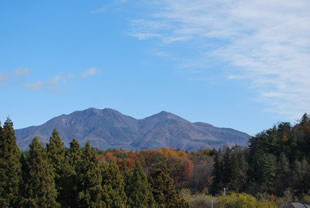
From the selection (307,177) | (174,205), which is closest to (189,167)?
(307,177)

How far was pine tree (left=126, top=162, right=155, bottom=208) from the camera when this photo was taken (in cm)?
2384

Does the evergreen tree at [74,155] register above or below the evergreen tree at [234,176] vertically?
above

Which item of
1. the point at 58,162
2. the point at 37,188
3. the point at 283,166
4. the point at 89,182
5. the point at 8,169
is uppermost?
the point at 58,162

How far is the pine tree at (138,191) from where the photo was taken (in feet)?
78.2

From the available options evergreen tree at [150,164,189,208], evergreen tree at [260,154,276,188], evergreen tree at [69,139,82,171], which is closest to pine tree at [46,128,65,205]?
evergreen tree at [69,139,82,171]

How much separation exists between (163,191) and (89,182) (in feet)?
22.7

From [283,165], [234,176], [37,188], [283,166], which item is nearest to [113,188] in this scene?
[37,188]

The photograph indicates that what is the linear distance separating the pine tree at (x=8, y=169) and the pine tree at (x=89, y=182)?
294cm

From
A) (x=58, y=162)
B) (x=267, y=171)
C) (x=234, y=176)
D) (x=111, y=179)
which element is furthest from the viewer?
(x=267, y=171)

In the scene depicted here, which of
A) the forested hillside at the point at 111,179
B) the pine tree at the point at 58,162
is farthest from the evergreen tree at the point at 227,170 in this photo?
the pine tree at the point at 58,162

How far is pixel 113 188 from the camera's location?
877 inches

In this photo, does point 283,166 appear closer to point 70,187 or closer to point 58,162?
point 58,162

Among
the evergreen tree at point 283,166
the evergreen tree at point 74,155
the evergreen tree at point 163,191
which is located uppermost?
the evergreen tree at point 74,155

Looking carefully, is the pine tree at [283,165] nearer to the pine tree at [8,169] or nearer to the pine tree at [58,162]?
the pine tree at [58,162]
